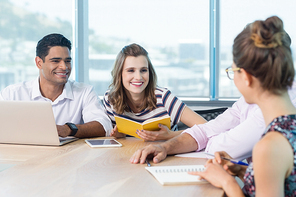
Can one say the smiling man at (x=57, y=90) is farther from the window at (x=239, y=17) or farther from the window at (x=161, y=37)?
the window at (x=239, y=17)

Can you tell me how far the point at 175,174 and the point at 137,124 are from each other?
2.16 ft

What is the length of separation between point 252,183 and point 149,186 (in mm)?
334

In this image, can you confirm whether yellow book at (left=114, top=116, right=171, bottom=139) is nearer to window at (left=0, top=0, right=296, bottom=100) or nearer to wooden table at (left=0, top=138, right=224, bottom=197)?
wooden table at (left=0, top=138, right=224, bottom=197)

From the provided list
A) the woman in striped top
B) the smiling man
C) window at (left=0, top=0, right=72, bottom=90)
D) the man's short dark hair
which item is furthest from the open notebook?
window at (left=0, top=0, right=72, bottom=90)

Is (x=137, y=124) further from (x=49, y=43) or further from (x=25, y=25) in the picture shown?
(x=25, y=25)

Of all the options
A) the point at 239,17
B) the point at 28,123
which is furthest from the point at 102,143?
the point at 239,17

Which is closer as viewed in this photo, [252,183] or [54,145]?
[252,183]

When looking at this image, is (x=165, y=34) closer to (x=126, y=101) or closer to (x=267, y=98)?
(x=126, y=101)

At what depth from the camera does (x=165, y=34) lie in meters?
4.06

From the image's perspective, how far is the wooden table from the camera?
1.04m

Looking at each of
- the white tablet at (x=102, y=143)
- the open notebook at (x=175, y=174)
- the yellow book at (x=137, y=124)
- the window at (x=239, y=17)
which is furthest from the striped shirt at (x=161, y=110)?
the window at (x=239, y=17)

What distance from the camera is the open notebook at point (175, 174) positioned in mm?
1105

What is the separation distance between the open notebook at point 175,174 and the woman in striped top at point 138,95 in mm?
1036

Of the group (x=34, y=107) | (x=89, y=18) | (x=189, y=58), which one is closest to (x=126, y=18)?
(x=89, y=18)
